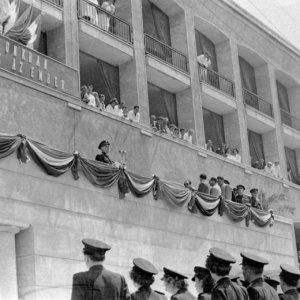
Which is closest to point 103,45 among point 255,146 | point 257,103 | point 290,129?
point 257,103

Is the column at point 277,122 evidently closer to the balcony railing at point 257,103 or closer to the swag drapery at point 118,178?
the balcony railing at point 257,103

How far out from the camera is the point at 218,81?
92.2ft

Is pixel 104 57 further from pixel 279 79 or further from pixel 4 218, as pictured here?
pixel 279 79

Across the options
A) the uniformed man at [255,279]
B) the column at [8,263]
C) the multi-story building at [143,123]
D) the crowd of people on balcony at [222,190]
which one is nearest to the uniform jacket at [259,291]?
the uniformed man at [255,279]

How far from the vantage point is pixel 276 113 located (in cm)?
3141

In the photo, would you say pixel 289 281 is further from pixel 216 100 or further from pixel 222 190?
pixel 216 100

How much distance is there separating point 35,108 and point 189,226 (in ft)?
18.1

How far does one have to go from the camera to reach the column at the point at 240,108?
91.2 feet

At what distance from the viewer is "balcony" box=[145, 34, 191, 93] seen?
23.7 metres

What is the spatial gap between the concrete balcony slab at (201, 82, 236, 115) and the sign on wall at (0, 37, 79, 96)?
30.7ft

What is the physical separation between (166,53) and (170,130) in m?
4.09

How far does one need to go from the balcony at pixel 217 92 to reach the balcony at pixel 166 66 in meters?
1.15

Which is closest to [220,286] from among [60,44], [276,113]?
[60,44]

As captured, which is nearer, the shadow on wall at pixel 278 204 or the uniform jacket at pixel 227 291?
the uniform jacket at pixel 227 291
